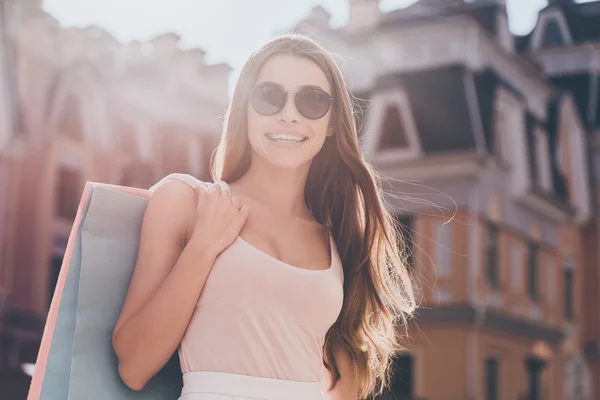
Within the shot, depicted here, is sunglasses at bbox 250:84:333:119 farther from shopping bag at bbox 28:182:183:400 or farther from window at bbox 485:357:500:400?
window at bbox 485:357:500:400

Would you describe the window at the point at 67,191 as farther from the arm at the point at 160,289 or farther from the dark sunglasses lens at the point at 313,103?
the arm at the point at 160,289

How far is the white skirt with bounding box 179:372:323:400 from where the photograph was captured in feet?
7.35

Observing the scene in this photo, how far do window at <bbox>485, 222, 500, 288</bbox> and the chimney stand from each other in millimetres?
4836

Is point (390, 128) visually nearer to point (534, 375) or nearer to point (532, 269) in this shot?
point (532, 269)

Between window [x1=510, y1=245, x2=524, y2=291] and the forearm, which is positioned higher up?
window [x1=510, y1=245, x2=524, y2=291]

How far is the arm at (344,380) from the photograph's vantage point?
2.68 meters

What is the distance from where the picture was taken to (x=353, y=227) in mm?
2715

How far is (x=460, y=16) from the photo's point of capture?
59.5ft

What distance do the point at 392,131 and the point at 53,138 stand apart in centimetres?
683

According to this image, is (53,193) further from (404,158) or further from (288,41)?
(288,41)

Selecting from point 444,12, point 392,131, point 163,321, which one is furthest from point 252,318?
point 444,12

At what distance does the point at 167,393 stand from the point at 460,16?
54.4 feet

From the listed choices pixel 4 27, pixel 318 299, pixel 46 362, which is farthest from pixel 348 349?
pixel 4 27

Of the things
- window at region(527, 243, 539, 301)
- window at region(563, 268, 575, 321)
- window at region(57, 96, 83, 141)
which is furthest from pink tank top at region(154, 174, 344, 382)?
window at region(563, 268, 575, 321)
